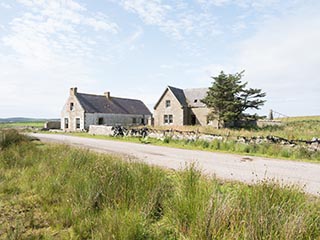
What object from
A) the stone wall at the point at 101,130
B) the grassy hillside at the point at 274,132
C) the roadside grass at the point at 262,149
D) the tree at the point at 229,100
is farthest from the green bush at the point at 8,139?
the tree at the point at 229,100

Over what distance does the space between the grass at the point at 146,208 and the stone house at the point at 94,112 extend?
114ft

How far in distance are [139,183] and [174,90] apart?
3548 cm

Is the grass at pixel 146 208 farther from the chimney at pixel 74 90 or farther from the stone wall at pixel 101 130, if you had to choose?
the chimney at pixel 74 90

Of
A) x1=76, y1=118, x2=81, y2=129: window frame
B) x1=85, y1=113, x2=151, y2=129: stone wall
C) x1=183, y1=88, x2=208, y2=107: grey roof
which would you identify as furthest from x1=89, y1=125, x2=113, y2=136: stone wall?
x1=183, y1=88, x2=208, y2=107: grey roof

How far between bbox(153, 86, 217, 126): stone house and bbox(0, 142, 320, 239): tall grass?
105 feet

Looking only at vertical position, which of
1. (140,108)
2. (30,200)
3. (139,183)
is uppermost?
(140,108)

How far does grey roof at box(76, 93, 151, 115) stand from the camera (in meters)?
42.4

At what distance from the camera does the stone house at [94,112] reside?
41.2 meters

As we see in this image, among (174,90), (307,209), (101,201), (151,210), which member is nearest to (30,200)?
(101,201)

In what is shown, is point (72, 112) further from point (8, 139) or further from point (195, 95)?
point (8, 139)

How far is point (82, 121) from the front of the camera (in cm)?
4072

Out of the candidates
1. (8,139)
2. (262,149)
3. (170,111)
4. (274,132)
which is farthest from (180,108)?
(8,139)

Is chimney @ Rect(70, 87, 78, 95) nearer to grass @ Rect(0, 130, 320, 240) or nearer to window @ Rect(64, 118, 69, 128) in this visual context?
window @ Rect(64, 118, 69, 128)

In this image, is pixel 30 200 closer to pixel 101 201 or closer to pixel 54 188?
pixel 54 188
